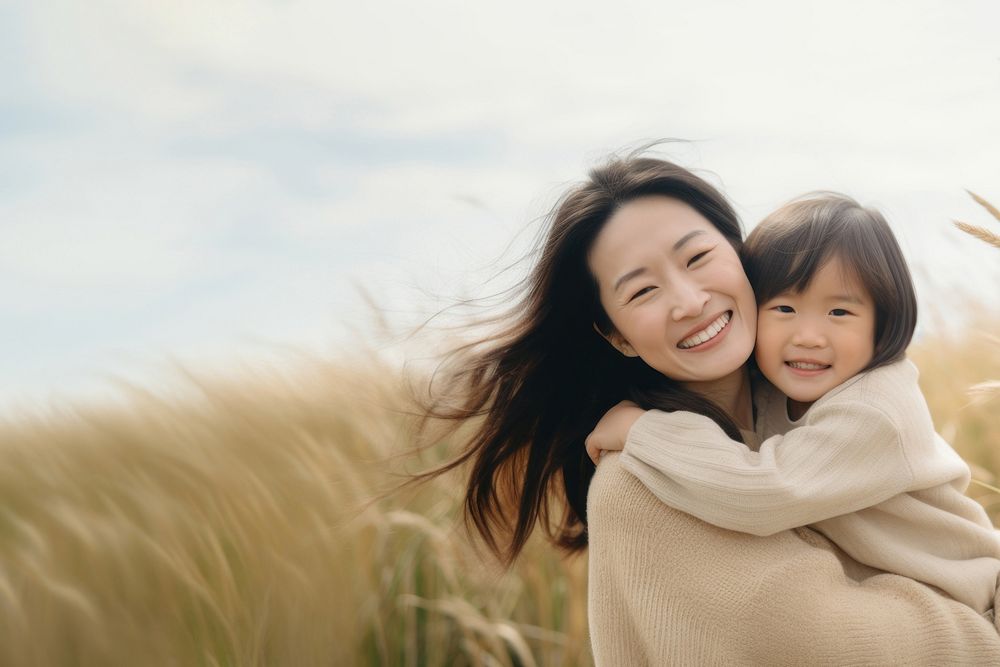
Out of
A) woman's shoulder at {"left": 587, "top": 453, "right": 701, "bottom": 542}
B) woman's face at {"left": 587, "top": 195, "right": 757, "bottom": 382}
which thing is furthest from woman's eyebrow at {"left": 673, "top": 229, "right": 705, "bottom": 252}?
woman's shoulder at {"left": 587, "top": 453, "right": 701, "bottom": 542}

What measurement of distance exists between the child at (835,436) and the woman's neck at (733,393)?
58 mm

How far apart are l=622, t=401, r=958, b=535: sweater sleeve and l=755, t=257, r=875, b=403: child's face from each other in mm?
120

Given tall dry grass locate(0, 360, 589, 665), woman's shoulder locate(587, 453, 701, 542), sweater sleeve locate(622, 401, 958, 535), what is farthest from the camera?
tall dry grass locate(0, 360, 589, 665)

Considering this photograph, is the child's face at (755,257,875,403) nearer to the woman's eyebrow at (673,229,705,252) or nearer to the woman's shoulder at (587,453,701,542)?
the woman's eyebrow at (673,229,705,252)

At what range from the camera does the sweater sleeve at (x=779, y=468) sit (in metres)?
1.96

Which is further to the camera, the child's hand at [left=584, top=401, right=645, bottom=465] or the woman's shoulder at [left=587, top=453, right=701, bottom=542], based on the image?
the child's hand at [left=584, top=401, right=645, bottom=465]

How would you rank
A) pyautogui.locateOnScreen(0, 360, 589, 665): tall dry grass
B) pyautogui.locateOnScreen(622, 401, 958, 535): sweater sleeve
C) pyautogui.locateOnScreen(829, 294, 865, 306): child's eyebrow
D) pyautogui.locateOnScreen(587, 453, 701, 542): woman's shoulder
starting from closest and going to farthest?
pyautogui.locateOnScreen(622, 401, 958, 535): sweater sleeve
pyautogui.locateOnScreen(587, 453, 701, 542): woman's shoulder
pyautogui.locateOnScreen(829, 294, 865, 306): child's eyebrow
pyautogui.locateOnScreen(0, 360, 589, 665): tall dry grass

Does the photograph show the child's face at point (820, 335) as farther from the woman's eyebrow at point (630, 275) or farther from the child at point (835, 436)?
the woman's eyebrow at point (630, 275)

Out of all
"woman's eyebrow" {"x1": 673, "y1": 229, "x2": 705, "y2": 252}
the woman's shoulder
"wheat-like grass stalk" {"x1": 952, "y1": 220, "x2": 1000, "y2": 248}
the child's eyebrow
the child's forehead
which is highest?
"wheat-like grass stalk" {"x1": 952, "y1": 220, "x2": 1000, "y2": 248}

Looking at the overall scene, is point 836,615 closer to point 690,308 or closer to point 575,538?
point 690,308

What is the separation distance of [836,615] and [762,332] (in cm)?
62

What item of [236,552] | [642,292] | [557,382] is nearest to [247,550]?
[236,552]

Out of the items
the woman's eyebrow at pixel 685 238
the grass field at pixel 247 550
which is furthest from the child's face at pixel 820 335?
the grass field at pixel 247 550

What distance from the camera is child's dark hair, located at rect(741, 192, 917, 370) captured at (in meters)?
2.23
